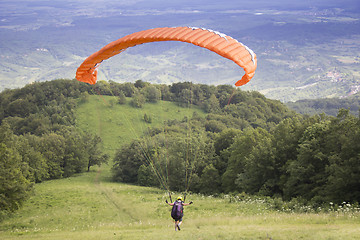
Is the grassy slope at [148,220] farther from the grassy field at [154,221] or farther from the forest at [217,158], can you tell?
the forest at [217,158]

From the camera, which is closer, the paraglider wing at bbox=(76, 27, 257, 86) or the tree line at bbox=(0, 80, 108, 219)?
the paraglider wing at bbox=(76, 27, 257, 86)

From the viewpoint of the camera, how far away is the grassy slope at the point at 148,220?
44.4 ft

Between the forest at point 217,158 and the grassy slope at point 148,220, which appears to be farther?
the forest at point 217,158

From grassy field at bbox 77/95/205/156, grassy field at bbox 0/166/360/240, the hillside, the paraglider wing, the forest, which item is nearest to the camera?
grassy field at bbox 0/166/360/240

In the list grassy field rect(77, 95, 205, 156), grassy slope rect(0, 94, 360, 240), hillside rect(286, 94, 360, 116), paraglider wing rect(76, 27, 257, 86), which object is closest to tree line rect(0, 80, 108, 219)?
grassy slope rect(0, 94, 360, 240)

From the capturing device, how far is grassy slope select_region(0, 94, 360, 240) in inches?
533

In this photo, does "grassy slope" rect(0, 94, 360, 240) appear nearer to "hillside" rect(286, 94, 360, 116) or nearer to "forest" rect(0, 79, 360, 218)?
"forest" rect(0, 79, 360, 218)

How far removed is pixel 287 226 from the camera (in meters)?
14.2

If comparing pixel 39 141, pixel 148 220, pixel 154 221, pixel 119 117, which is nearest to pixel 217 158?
pixel 148 220

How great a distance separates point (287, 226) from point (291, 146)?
39.5ft

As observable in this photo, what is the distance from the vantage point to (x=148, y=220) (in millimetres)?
17984

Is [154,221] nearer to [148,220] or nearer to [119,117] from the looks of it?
[148,220]

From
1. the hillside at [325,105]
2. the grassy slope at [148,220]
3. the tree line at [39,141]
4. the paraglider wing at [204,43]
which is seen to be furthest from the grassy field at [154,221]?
the hillside at [325,105]

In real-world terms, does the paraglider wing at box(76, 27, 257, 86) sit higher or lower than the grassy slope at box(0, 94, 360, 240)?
higher
